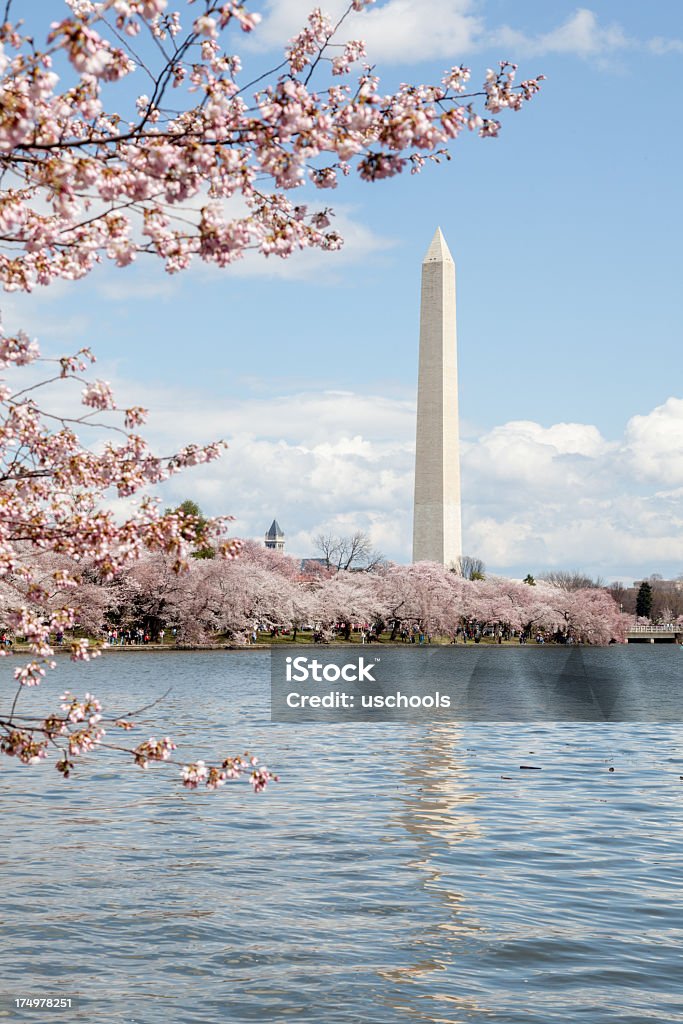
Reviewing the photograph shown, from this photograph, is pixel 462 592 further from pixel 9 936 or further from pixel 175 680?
pixel 9 936

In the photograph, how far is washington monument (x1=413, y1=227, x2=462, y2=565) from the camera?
67500 millimetres

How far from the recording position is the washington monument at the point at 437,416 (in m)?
67.5

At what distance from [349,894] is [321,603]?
69461 millimetres

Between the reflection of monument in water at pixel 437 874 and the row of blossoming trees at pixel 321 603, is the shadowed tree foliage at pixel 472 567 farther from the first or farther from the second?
the reflection of monument in water at pixel 437 874

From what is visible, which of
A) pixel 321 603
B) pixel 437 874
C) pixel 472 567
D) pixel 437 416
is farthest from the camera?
pixel 472 567

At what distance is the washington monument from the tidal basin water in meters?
46.6

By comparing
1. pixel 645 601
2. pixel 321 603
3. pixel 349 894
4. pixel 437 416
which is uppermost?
pixel 437 416

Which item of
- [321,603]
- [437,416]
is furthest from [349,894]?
[321,603]

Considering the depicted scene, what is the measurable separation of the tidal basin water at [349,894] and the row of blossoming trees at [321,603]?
4091 centimetres

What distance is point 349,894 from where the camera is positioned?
40.1ft

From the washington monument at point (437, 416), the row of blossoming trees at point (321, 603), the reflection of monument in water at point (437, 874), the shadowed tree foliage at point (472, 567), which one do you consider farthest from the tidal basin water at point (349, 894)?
the shadowed tree foliage at point (472, 567)

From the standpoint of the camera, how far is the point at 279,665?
56.5 meters

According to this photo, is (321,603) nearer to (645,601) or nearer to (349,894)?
(349,894)

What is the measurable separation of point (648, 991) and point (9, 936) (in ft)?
18.3
